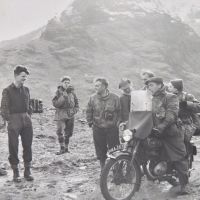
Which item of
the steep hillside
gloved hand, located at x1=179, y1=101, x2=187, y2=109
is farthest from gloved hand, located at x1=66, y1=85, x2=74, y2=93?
the steep hillside

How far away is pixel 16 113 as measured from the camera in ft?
24.1

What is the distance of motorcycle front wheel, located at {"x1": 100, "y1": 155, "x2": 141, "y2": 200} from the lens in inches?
222

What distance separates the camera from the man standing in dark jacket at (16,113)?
7.22m

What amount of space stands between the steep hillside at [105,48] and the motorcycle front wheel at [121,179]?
123 ft

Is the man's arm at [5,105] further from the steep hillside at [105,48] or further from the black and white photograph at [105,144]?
the steep hillside at [105,48]

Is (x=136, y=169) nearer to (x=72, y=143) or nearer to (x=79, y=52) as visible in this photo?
(x=72, y=143)

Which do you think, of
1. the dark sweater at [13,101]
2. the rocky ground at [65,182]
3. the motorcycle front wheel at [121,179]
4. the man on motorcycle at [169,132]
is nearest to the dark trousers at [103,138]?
the rocky ground at [65,182]

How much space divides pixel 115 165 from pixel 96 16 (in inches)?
3013

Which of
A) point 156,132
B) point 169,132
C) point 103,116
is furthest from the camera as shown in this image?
point 103,116

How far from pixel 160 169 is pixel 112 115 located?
66.5 inches

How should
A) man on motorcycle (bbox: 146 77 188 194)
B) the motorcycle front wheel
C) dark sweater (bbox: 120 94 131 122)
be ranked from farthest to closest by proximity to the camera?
dark sweater (bbox: 120 94 131 122) → man on motorcycle (bbox: 146 77 188 194) → the motorcycle front wheel

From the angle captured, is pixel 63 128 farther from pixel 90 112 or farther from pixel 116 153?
pixel 116 153

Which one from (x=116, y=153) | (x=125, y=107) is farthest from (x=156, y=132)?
(x=125, y=107)

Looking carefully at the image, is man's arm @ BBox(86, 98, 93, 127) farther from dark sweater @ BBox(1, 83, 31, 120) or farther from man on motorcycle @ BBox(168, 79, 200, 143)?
man on motorcycle @ BBox(168, 79, 200, 143)
